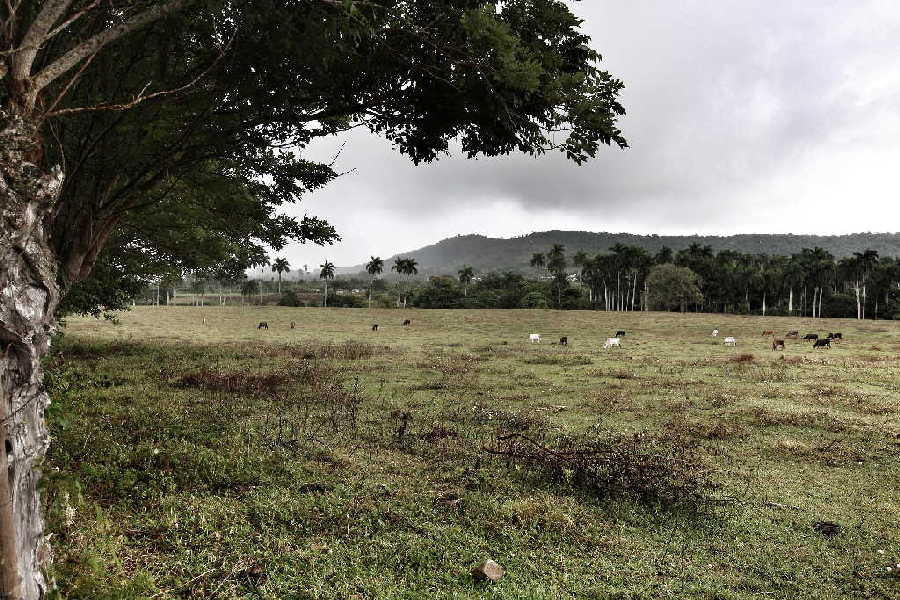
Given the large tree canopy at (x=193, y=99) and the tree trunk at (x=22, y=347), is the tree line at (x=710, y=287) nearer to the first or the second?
the large tree canopy at (x=193, y=99)

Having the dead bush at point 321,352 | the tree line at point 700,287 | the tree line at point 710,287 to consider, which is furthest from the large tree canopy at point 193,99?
the tree line at point 710,287

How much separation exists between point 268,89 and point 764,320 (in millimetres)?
68419

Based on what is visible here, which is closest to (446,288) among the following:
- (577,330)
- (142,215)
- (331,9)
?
(577,330)

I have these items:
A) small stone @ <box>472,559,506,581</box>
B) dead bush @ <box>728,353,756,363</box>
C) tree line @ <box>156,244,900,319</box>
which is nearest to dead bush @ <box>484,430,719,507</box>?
Answer: small stone @ <box>472,559,506,581</box>

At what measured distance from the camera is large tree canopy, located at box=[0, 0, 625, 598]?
3.25m

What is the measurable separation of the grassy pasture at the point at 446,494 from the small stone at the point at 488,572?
0.33ft

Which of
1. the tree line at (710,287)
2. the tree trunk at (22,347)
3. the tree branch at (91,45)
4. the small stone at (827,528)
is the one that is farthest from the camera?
the tree line at (710,287)

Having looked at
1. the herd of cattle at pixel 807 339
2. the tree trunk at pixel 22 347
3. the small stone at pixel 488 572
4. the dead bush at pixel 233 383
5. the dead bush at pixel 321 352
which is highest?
the tree trunk at pixel 22 347

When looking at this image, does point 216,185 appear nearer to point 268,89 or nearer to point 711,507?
point 268,89

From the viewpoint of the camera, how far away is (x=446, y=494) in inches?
273

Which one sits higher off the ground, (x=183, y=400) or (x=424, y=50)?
(x=424, y=50)

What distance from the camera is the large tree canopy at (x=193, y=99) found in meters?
3.25

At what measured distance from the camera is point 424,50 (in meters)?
6.03

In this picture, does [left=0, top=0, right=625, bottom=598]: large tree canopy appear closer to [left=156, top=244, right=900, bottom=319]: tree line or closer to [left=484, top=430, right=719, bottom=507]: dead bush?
[left=484, top=430, right=719, bottom=507]: dead bush
